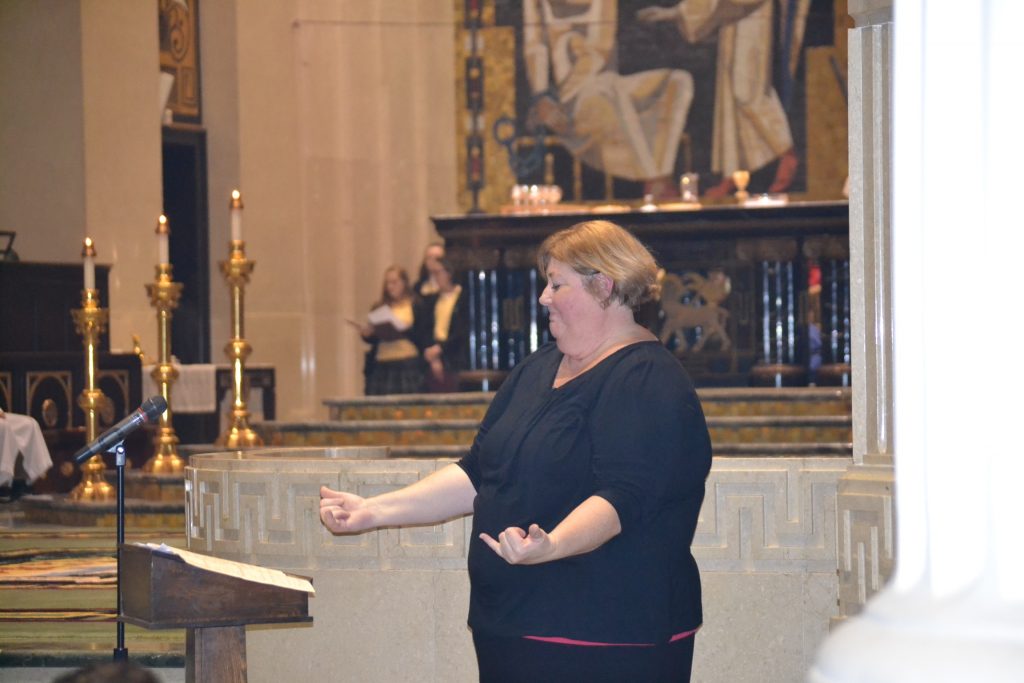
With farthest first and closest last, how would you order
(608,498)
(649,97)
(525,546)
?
1. (649,97)
2. (608,498)
3. (525,546)

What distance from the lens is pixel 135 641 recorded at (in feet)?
18.9

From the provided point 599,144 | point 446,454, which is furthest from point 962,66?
point 599,144

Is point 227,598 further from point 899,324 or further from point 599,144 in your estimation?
point 599,144

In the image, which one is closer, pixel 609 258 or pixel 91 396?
pixel 609 258

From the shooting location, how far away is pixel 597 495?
288 centimetres

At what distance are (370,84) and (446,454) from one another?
7046 millimetres

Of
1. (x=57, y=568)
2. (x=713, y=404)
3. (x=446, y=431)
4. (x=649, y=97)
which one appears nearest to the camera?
(x=57, y=568)

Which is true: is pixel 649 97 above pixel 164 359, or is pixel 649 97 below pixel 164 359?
above

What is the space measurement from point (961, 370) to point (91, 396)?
8.38 meters

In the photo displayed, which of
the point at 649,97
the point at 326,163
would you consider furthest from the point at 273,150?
the point at 649,97

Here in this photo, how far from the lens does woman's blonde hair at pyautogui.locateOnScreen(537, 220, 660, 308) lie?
305 centimetres

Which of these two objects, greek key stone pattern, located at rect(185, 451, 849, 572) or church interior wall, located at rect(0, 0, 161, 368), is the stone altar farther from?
church interior wall, located at rect(0, 0, 161, 368)

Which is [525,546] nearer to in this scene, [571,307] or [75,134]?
[571,307]

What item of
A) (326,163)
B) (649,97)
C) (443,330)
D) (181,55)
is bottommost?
(443,330)
